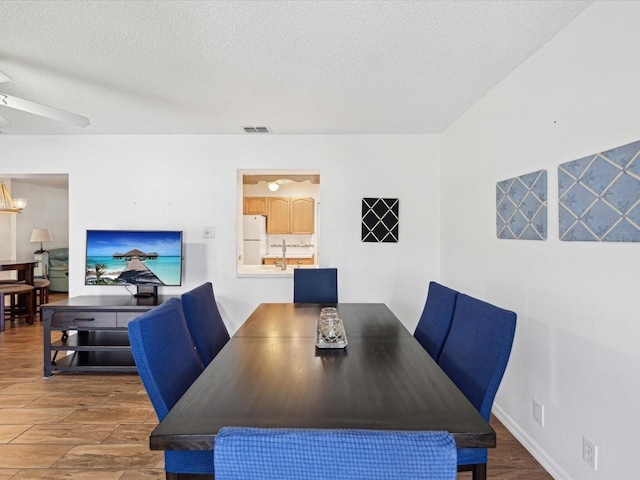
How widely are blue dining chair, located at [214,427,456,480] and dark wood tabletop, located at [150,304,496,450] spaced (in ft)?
1.41

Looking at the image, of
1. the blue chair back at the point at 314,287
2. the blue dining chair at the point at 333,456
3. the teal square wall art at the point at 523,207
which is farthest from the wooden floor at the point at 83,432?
the blue dining chair at the point at 333,456

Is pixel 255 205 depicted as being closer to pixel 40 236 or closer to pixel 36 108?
pixel 40 236

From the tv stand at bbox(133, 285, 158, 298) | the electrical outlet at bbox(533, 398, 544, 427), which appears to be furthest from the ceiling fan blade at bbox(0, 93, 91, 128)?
the electrical outlet at bbox(533, 398, 544, 427)

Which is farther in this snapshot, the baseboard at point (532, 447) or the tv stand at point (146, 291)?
the tv stand at point (146, 291)

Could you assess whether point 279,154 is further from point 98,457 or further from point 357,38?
point 98,457

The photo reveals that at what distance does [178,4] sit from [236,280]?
9.17 ft

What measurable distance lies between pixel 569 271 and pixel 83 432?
3272mm

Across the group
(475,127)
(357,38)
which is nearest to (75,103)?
(357,38)

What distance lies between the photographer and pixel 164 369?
1.47 meters

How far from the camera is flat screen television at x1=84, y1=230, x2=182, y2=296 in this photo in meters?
3.77

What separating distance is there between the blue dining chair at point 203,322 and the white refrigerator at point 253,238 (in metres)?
4.13

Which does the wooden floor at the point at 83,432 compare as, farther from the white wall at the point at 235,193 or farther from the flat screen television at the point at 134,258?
the white wall at the point at 235,193

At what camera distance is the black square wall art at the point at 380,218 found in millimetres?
3975

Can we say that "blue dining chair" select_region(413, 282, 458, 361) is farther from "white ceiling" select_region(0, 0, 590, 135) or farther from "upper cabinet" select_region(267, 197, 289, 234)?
"upper cabinet" select_region(267, 197, 289, 234)
